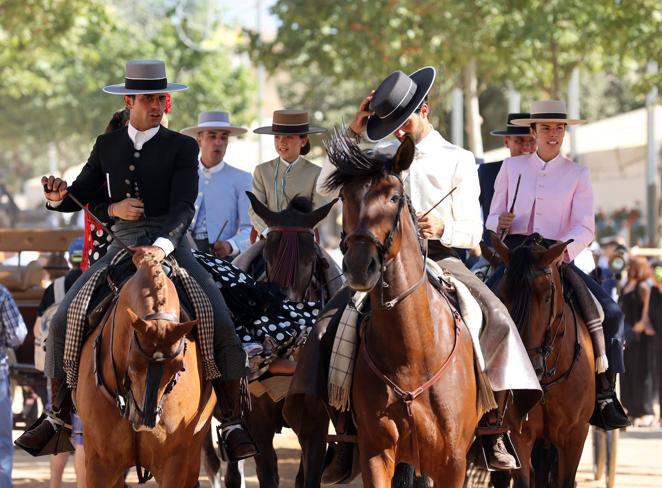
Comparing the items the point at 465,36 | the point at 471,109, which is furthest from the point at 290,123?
the point at 471,109

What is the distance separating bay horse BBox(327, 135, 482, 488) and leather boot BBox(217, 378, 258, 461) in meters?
1.07

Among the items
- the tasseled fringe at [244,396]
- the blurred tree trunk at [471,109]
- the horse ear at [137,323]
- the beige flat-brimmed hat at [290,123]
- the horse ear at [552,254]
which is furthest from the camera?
the blurred tree trunk at [471,109]

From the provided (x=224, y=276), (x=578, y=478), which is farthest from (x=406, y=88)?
(x=578, y=478)

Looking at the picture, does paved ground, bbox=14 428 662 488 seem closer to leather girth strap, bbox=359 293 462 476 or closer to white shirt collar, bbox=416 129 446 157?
white shirt collar, bbox=416 129 446 157

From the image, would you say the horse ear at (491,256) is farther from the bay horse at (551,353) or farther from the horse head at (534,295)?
the horse head at (534,295)

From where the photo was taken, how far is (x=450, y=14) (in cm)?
2231

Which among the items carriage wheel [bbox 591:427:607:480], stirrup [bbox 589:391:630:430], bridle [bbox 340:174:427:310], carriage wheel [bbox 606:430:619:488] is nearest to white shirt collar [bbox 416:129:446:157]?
bridle [bbox 340:174:427:310]

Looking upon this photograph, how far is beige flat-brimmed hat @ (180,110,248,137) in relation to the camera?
1289 centimetres

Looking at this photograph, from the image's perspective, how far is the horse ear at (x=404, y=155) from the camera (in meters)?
7.01

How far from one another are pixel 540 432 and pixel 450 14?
13.7 m

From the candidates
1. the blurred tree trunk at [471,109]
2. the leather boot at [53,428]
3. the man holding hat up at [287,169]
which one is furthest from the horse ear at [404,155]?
the blurred tree trunk at [471,109]

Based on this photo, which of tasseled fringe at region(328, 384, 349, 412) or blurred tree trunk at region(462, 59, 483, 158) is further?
blurred tree trunk at region(462, 59, 483, 158)

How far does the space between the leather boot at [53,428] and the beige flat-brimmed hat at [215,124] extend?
4897 mm

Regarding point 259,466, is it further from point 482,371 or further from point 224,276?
point 482,371
